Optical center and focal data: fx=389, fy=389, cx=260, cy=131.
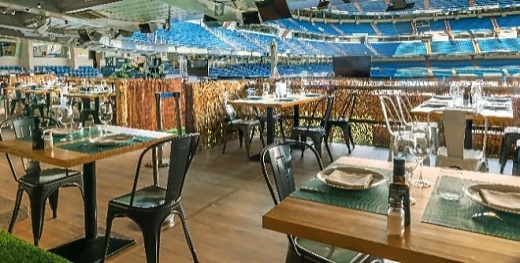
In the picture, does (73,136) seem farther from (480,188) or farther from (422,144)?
(480,188)

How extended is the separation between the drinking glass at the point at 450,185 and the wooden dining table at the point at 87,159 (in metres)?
1.68

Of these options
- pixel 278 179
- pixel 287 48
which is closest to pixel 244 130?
pixel 278 179

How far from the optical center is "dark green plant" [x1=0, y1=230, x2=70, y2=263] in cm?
78

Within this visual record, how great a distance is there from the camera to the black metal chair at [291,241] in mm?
1598

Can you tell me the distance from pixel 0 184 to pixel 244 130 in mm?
2907

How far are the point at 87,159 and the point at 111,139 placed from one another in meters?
0.36

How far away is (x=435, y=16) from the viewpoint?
21250mm

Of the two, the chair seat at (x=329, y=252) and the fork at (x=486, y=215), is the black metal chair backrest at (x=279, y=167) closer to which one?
the chair seat at (x=329, y=252)

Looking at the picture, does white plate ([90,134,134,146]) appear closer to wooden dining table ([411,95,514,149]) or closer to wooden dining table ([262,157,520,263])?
wooden dining table ([262,157,520,263])

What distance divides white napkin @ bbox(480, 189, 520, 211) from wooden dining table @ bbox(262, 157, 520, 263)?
0.20ft

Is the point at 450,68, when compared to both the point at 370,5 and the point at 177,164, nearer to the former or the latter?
the point at 370,5

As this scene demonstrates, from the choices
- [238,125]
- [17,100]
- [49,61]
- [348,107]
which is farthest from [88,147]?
[49,61]

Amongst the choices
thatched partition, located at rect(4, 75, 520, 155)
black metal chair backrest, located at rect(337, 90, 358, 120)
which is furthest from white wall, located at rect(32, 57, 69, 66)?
black metal chair backrest, located at rect(337, 90, 358, 120)

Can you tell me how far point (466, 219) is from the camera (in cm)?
117
